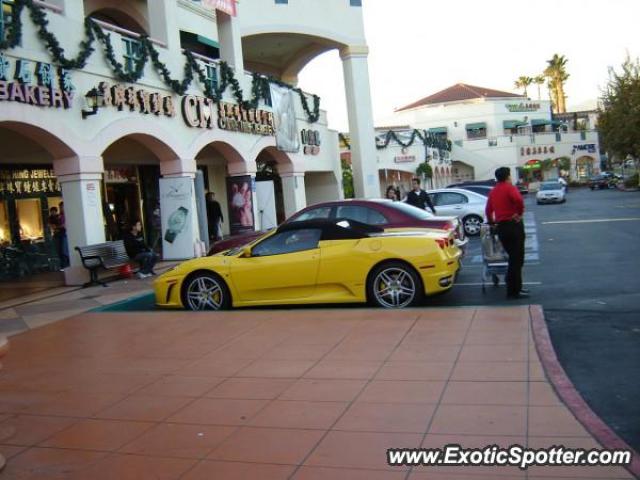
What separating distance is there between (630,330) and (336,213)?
5.67 metres

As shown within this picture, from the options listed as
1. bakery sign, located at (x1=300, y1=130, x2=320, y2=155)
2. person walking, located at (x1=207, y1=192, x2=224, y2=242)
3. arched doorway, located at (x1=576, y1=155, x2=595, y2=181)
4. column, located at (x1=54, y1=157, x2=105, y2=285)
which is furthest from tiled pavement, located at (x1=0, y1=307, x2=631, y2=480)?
arched doorway, located at (x1=576, y1=155, x2=595, y2=181)

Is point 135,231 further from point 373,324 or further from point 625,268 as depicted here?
point 625,268

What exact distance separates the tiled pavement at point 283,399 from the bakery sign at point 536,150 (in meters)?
62.3

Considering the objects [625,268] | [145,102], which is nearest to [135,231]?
[145,102]

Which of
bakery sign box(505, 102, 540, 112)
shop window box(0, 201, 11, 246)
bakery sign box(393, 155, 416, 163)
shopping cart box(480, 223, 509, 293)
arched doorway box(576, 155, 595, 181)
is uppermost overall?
bakery sign box(505, 102, 540, 112)

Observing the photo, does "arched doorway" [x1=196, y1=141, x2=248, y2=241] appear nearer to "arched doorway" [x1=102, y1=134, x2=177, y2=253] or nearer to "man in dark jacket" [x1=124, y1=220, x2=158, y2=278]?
"arched doorway" [x1=102, y1=134, x2=177, y2=253]

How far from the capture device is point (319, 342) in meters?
7.20

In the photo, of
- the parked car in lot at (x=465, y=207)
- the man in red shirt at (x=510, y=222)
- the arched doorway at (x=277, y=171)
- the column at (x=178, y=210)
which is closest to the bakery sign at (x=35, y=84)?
the column at (x=178, y=210)

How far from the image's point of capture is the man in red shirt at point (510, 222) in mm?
8883

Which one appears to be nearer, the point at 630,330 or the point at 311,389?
the point at 311,389

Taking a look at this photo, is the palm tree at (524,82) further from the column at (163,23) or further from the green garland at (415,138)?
the column at (163,23)

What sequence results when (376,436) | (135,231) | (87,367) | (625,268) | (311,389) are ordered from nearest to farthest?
(376,436), (311,389), (87,367), (625,268), (135,231)

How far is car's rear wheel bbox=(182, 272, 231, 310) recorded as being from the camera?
9.61m

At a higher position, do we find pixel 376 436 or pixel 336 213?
pixel 336 213
